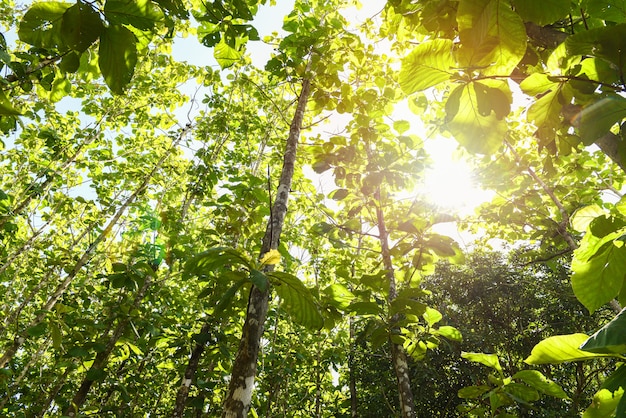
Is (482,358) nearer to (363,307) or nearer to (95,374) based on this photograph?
(363,307)

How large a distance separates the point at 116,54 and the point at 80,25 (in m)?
0.09

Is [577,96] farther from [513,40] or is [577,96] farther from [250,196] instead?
[250,196]

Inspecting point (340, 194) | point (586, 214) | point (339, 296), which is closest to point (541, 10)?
point (586, 214)

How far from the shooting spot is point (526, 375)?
1.90 meters

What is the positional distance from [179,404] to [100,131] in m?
6.78

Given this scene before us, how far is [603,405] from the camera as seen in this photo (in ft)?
3.29

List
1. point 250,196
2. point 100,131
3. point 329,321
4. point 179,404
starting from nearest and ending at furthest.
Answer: point 329,321, point 250,196, point 179,404, point 100,131

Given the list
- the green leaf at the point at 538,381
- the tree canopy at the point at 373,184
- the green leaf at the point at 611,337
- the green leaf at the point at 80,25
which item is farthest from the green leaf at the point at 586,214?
the green leaf at the point at 80,25

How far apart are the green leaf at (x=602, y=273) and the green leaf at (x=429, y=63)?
62 centimetres

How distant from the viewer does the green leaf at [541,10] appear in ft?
2.40

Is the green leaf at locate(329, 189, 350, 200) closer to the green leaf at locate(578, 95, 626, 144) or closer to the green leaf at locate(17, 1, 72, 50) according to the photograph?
the green leaf at locate(578, 95, 626, 144)

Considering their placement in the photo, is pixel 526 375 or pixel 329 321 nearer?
pixel 526 375

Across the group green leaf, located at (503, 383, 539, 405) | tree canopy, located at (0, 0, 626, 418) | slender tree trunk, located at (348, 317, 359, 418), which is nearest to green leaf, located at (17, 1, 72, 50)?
tree canopy, located at (0, 0, 626, 418)

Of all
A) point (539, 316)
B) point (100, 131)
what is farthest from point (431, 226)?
point (539, 316)
